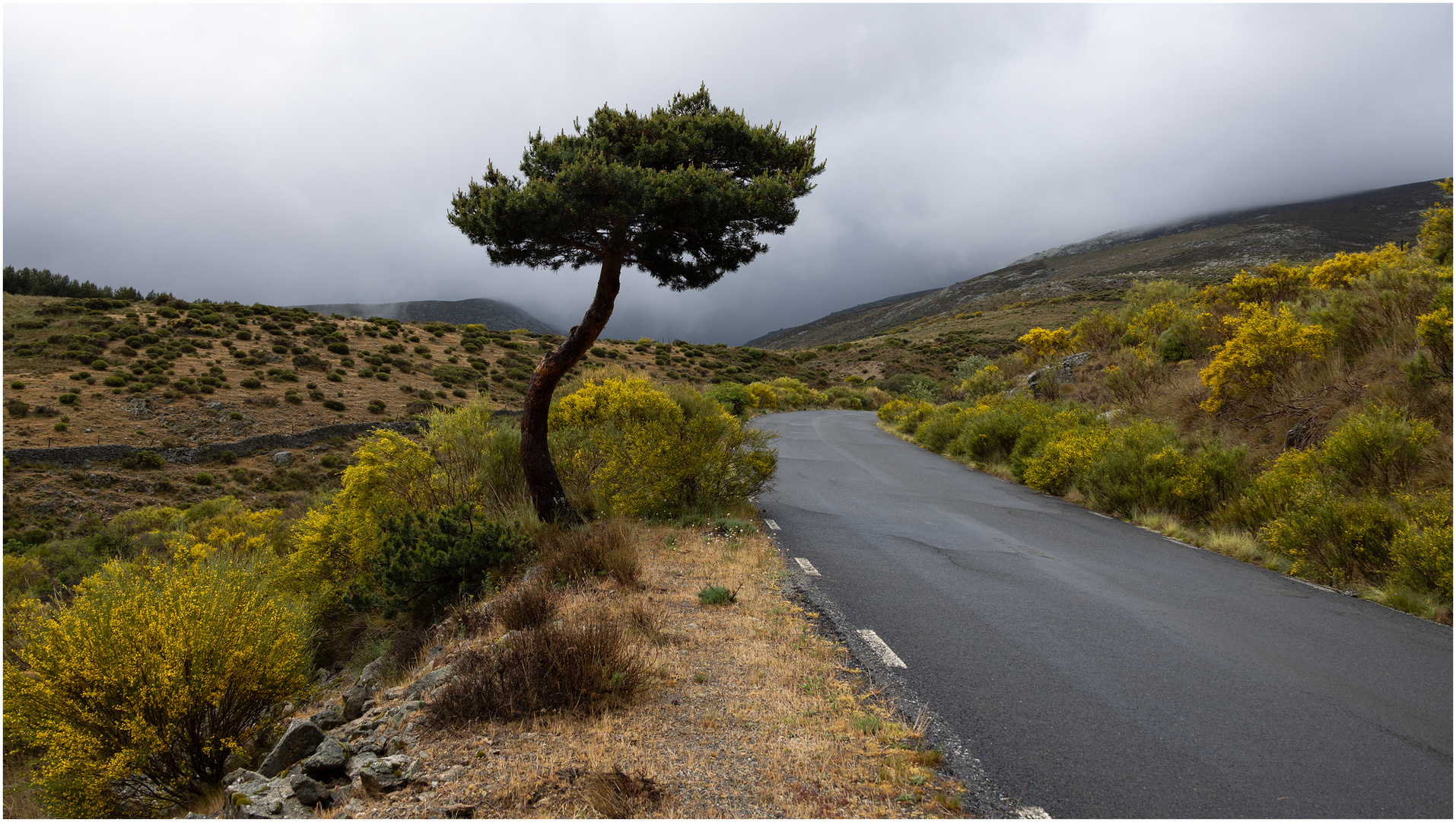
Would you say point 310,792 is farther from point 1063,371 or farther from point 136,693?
point 1063,371

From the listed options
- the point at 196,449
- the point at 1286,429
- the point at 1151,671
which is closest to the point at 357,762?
the point at 1151,671

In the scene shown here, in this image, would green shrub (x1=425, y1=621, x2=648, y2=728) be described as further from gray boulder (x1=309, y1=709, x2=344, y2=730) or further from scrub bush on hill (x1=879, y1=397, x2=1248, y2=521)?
scrub bush on hill (x1=879, y1=397, x2=1248, y2=521)

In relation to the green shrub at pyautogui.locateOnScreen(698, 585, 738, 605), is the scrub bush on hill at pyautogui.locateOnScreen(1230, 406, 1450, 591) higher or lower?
lower

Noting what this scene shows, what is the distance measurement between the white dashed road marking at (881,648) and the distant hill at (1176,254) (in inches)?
3046

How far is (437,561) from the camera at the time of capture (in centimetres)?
664

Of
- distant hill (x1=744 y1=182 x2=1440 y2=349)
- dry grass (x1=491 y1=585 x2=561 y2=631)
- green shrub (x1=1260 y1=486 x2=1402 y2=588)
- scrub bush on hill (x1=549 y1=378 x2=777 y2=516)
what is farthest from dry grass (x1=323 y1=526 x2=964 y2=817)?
distant hill (x1=744 y1=182 x2=1440 y2=349)

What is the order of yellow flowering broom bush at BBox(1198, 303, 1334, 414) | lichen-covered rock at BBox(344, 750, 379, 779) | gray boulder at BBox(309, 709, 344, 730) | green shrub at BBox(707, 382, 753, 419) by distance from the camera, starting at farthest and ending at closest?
green shrub at BBox(707, 382, 753, 419) < yellow flowering broom bush at BBox(1198, 303, 1334, 414) < gray boulder at BBox(309, 709, 344, 730) < lichen-covered rock at BBox(344, 750, 379, 779)

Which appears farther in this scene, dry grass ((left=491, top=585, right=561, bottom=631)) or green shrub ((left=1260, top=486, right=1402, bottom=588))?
green shrub ((left=1260, top=486, right=1402, bottom=588))

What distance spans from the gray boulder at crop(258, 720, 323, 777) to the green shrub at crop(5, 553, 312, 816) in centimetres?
99

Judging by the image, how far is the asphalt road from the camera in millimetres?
2920

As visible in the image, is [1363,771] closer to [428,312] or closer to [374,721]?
[374,721]

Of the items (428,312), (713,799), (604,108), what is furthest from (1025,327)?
(428,312)

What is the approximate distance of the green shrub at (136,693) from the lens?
13.4 feet

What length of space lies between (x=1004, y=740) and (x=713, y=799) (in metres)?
1.62
